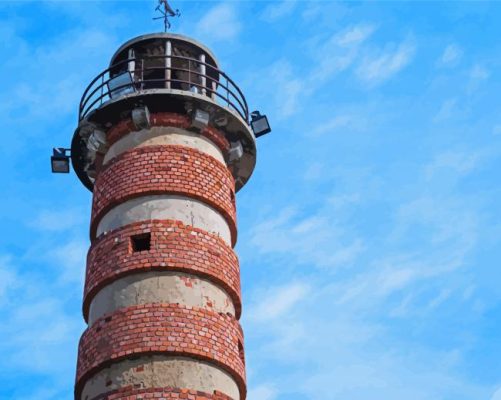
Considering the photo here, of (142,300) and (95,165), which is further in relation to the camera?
(95,165)

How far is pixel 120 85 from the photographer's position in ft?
60.5

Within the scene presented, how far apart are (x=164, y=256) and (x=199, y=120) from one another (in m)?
3.72

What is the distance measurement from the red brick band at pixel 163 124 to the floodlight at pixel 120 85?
83cm

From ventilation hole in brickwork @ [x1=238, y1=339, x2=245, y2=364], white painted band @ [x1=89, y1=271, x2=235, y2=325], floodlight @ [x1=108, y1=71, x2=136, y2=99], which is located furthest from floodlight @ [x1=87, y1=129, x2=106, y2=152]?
ventilation hole in brickwork @ [x1=238, y1=339, x2=245, y2=364]

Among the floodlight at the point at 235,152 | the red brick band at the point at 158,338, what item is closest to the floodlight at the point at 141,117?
the floodlight at the point at 235,152

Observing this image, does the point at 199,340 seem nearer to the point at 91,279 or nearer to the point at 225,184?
the point at 91,279

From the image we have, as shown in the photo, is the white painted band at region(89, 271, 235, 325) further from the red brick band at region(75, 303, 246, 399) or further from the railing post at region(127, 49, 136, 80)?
the railing post at region(127, 49, 136, 80)

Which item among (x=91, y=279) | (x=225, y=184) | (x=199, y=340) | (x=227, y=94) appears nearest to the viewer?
(x=199, y=340)

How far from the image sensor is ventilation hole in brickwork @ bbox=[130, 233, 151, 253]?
15820 mm

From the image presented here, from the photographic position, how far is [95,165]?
1861 centimetres

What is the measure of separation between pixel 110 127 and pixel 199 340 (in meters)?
5.83

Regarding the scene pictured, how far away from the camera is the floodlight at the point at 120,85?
18.4 metres

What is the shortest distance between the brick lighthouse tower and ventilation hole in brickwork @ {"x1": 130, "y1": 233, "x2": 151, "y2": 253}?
0.02 m

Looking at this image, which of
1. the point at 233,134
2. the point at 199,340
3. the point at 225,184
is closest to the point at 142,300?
the point at 199,340
